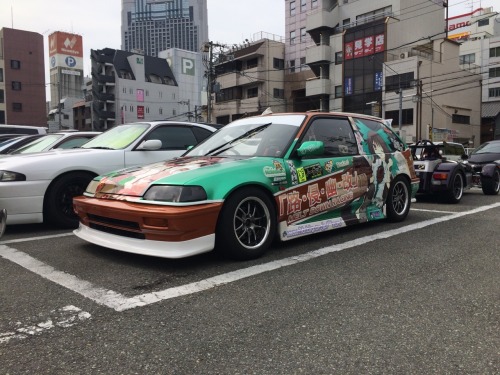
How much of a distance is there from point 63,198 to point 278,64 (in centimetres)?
4912

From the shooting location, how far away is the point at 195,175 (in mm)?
3863

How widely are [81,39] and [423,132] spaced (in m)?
82.8

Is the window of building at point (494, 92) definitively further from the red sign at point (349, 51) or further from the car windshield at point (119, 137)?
the car windshield at point (119, 137)

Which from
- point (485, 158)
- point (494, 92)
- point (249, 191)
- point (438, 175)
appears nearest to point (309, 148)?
point (249, 191)

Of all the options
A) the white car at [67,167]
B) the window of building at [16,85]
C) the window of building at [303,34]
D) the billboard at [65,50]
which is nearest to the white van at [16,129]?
the white car at [67,167]

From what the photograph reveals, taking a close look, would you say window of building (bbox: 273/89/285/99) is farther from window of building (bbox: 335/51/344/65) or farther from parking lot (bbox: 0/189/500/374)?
parking lot (bbox: 0/189/500/374)

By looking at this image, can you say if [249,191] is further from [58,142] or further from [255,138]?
[58,142]

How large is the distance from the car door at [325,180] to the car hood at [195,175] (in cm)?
29

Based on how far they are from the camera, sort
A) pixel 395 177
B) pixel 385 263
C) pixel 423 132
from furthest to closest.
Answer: pixel 423 132
pixel 395 177
pixel 385 263

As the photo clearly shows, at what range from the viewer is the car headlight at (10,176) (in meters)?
5.21

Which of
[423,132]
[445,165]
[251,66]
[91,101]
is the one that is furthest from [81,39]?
[445,165]

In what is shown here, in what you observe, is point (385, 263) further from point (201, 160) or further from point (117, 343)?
point (117, 343)

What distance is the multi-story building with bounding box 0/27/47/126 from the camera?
6525cm

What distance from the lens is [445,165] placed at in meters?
8.48
